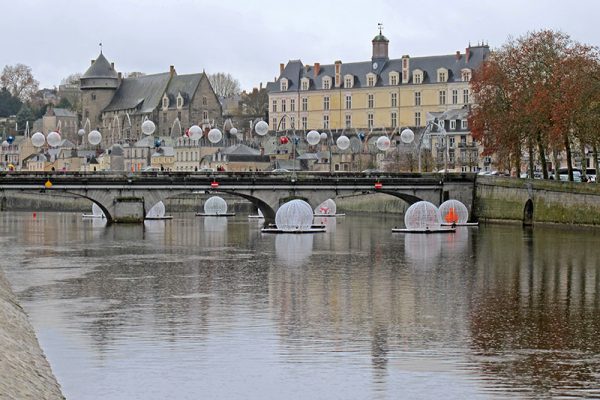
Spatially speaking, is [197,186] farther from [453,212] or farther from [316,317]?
[316,317]

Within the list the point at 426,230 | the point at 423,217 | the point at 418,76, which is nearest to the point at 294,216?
the point at 423,217

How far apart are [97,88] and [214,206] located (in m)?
83.7

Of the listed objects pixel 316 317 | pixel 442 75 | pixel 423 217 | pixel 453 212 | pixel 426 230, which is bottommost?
pixel 316 317

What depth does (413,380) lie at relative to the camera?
28984mm

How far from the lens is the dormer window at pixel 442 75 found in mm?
156625

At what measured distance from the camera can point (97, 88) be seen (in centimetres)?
19788

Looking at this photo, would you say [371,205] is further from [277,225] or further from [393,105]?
[393,105]

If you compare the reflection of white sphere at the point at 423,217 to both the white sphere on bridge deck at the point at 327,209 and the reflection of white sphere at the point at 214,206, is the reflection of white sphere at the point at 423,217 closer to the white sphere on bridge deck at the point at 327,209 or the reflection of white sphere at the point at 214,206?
the white sphere on bridge deck at the point at 327,209

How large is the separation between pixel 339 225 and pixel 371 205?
22.6 meters

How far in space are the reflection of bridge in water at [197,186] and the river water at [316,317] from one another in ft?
52.9

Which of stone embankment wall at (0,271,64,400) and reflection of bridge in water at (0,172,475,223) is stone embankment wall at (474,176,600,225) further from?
stone embankment wall at (0,271,64,400)

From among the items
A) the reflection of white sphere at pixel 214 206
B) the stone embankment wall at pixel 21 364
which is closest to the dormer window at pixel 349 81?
the reflection of white sphere at pixel 214 206

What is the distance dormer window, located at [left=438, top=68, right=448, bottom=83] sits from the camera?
15662 cm

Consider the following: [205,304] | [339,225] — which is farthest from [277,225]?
[205,304]
